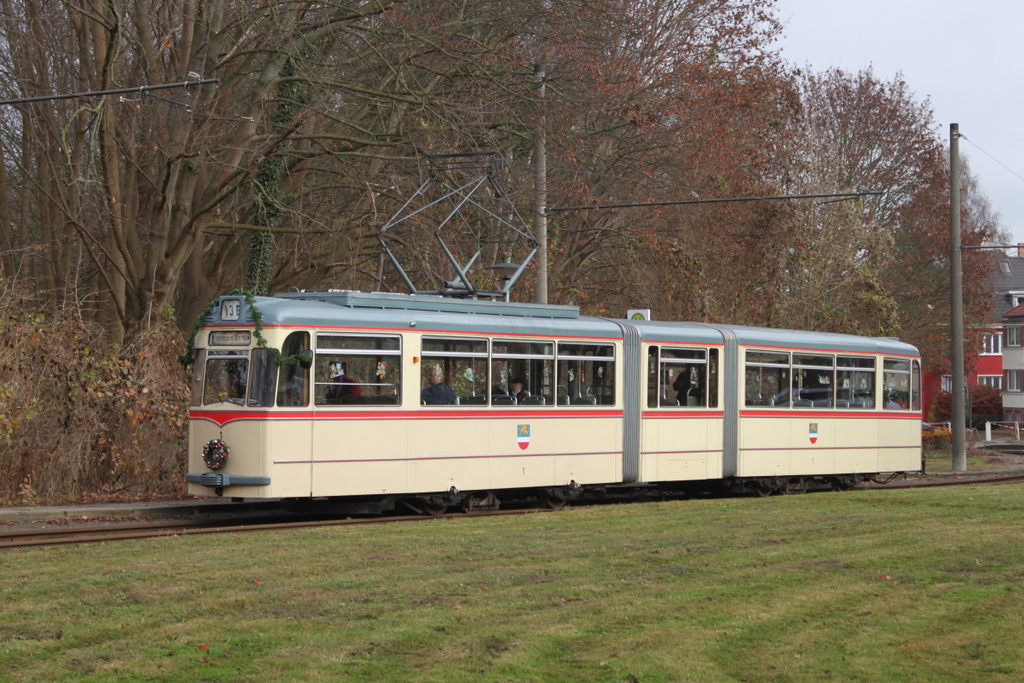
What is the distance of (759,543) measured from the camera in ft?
42.7

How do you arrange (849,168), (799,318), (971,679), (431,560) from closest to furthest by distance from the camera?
(971,679)
(431,560)
(799,318)
(849,168)

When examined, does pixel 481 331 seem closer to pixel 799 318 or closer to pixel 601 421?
pixel 601 421

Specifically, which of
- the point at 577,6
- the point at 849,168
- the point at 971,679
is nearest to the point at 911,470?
the point at 577,6

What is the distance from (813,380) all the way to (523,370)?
6701 mm

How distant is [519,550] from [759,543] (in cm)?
249

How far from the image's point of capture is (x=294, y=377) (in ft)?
50.3

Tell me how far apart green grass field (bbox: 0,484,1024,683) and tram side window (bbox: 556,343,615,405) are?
3.95m

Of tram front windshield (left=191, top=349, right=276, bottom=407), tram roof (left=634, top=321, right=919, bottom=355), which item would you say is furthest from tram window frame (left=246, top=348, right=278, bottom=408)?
tram roof (left=634, top=321, right=919, bottom=355)

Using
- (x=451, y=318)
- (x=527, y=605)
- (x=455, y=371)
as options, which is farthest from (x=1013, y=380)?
(x=527, y=605)

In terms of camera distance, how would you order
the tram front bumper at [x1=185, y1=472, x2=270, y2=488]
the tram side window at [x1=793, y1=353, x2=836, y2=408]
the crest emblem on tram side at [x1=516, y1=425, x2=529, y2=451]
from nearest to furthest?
1. the tram front bumper at [x1=185, y1=472, x2=270, y2=488]
2. the crest emblem on tram side at [x1=516, y1=425, x2=529, y2=451]
3. the tram side window at [x1=793, y1=353, x2=836, y2=408]

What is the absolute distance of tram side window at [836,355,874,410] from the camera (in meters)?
22.6

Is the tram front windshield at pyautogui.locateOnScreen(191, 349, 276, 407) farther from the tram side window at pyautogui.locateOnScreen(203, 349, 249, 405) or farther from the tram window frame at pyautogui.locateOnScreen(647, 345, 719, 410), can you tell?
the tram window frame at pyautogui.locateOnScreen(647, 345, 719, 410)

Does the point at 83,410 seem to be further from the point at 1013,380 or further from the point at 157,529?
the point at 1013,380

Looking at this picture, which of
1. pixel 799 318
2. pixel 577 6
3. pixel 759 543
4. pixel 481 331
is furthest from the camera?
pixel 799 318
